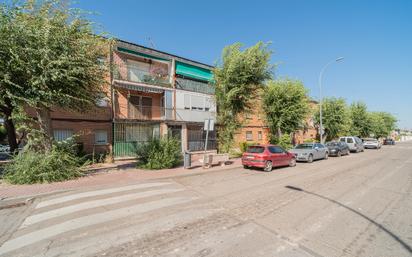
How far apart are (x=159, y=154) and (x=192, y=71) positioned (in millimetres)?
12472

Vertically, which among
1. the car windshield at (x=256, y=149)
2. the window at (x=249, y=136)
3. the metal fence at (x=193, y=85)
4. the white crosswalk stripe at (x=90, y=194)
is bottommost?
the white crosswalk stripe at (x=90, y=194)

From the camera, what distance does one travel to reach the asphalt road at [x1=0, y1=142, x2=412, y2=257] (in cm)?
390

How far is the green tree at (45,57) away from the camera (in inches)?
324

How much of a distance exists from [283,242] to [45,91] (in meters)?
9.82

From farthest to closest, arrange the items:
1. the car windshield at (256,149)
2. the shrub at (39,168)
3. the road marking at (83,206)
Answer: the car windshield at (256,149), the shrub at (39,168), the road marking at (83,206)

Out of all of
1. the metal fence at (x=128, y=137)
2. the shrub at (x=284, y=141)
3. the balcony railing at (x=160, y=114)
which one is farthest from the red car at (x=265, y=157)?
the balcony railing at (x=160, y=114)

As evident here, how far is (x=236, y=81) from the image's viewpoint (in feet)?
54.3

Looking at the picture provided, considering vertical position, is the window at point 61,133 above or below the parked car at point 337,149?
above

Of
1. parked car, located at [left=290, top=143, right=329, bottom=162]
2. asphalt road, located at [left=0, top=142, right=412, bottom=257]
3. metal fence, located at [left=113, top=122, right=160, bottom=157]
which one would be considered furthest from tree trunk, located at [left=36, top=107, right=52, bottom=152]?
parked car, located at [left=290, top=143, right=329, bottom=162]

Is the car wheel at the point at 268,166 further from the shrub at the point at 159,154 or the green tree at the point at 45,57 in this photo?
the green tree at the point at 45,57

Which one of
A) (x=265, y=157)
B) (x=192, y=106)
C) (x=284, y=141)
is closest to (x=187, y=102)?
(x=192, y=106)

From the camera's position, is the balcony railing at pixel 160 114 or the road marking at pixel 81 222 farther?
the balcony railing at pixel 160 114

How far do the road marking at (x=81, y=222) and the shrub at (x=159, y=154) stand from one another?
19.2 ft

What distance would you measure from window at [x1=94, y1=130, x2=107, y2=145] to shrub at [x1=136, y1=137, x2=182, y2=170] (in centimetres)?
565
